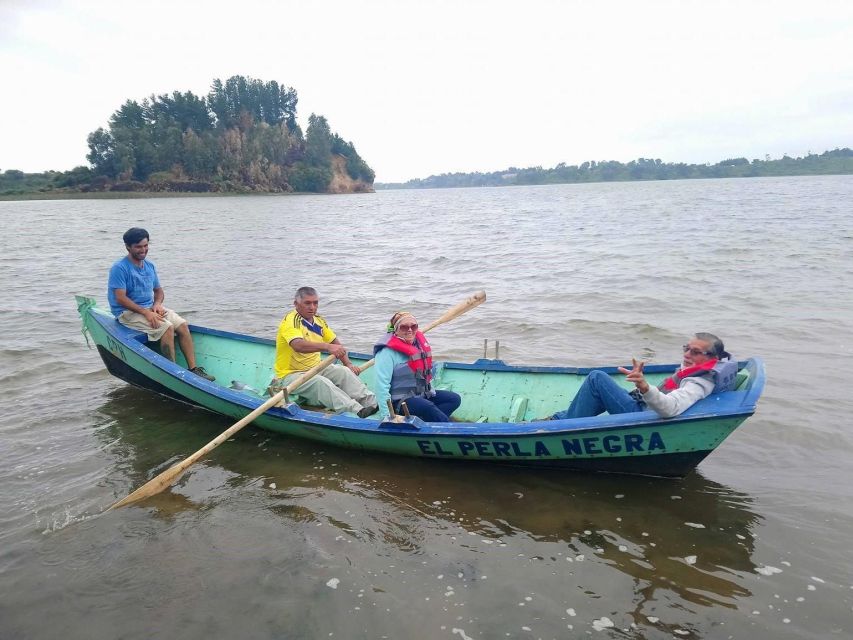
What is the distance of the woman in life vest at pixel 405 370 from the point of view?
622cm

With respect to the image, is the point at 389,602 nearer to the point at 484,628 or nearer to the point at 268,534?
the point at 484,628

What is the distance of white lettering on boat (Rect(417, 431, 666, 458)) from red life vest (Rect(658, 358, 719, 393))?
0.52m

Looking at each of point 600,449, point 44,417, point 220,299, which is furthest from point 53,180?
point 600,449

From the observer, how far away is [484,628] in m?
4.02

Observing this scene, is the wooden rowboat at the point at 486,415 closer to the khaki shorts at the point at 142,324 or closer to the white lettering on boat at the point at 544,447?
the white lettering on boat at the point at 544,447

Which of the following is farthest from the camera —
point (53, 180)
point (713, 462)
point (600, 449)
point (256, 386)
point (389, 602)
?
point (53, 180)

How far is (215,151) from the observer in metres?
97.7

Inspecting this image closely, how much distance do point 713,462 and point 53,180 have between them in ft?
352

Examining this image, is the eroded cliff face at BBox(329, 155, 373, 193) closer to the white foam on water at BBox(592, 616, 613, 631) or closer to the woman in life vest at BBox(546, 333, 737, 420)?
the woman in life vest at BBox(546, 333, 737, 420)

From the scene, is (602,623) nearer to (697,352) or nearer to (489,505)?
(489,505)

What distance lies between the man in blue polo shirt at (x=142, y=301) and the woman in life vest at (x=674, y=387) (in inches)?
206

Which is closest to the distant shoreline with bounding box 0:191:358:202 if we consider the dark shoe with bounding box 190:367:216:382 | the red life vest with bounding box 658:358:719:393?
the dark shoe with bounding box 190:367:216:382

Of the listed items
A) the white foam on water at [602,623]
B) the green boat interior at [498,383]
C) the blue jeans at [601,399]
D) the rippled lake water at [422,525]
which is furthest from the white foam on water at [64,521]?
the blue jeans at [601,399]

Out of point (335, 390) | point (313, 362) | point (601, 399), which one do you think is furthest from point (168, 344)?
point (601, 399)
